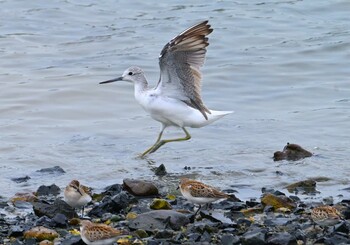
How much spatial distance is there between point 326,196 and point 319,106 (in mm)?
4641

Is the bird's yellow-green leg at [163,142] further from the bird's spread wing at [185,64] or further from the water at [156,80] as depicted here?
the bird's spread wing at [185,64]

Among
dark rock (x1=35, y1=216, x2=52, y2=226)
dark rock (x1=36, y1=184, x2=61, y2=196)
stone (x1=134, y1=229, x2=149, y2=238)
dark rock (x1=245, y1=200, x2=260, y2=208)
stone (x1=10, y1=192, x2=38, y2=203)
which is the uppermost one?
stone (x1=134, y1=229, x2=149, y2=238)

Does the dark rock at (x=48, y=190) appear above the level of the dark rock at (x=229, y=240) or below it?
below

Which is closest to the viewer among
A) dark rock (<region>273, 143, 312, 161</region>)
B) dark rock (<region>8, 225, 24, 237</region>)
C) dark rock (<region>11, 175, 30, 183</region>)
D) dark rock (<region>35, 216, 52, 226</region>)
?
A: dark rock (<region>8, 225, 24, 237</region>)

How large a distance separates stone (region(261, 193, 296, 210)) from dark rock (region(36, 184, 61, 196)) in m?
2.18

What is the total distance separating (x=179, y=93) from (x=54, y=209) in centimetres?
391

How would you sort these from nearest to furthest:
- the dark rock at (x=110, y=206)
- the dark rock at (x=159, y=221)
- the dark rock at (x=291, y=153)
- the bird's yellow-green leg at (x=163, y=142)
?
the dark rock at (x=159, y=221) < the dark rock at (x=110, y=206) < the dark rock at (x=291, y=153) < the bird's yellow-green leg at (x=163, y=142)

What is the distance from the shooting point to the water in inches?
445

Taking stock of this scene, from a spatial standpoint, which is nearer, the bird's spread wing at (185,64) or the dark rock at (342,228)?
the dark rock at (342,228)

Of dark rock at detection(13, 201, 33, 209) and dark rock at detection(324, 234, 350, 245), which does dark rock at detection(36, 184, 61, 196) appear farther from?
dark rock at detection(324, 234, 350, 245)

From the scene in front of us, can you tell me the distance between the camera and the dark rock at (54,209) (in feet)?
28.3

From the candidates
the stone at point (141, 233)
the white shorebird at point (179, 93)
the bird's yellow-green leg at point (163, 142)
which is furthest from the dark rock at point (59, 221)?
the bird's yellow-green leg at point (163, 142)

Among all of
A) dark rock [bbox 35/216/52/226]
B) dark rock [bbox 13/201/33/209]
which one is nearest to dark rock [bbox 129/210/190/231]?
dark rock [bbox 35/216/52/226]

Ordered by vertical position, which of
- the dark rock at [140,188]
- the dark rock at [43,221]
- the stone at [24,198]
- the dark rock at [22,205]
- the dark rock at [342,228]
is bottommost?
the stone at [24,198]
